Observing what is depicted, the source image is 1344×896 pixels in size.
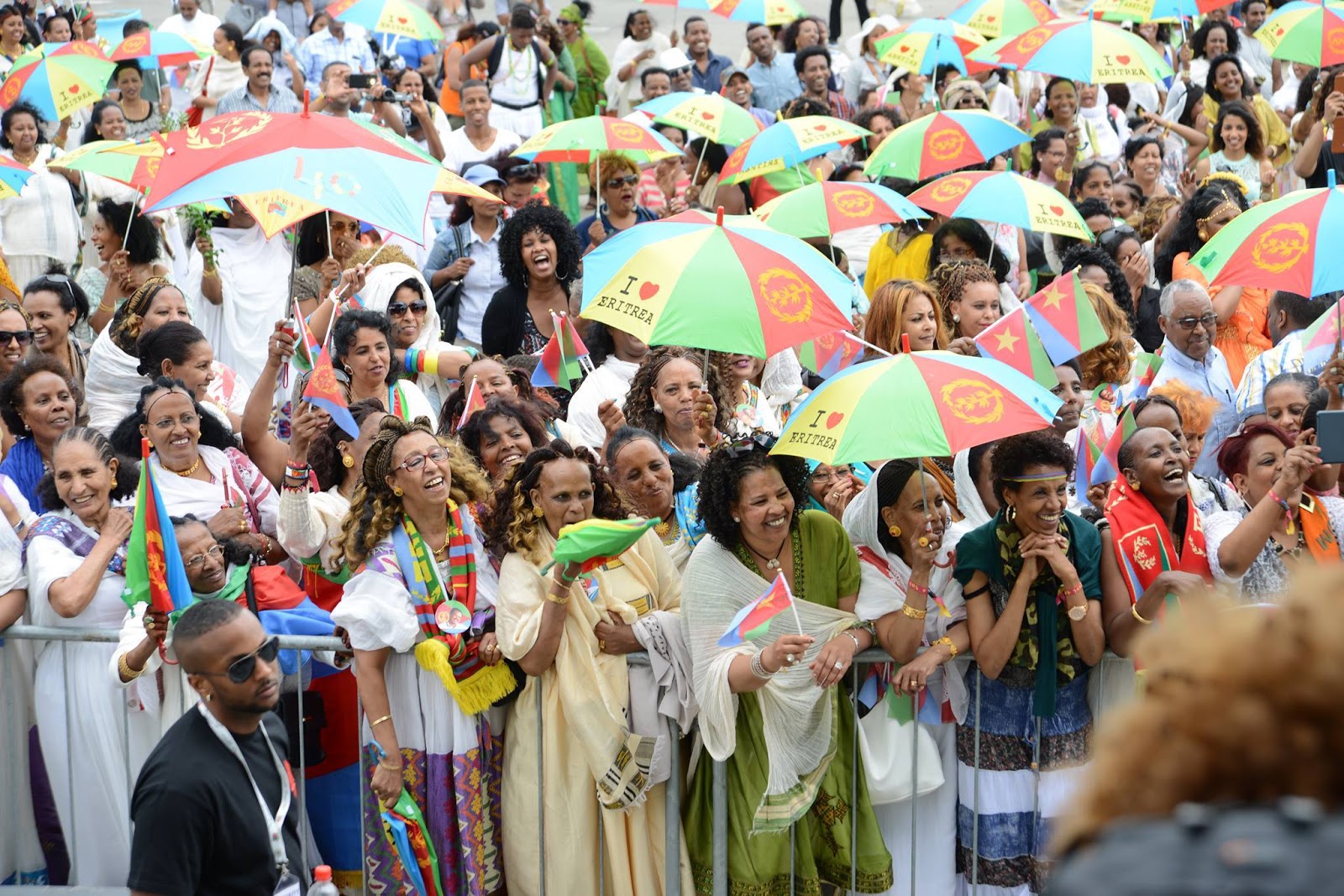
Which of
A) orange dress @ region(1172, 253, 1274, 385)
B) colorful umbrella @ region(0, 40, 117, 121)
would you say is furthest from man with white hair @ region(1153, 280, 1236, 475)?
colorful umbrella @ region(0, 40, 117, 121)

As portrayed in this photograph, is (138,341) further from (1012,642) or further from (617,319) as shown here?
(1012,642)

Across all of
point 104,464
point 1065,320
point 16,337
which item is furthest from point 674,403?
point 16,337

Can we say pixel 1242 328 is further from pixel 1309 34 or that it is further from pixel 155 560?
pixel 155 560

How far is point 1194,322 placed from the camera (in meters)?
7.45

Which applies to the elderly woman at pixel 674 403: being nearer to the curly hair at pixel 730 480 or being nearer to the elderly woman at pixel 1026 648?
the curly hair at pixel 730 480

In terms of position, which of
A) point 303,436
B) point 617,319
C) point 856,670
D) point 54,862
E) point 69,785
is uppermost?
point 617,319

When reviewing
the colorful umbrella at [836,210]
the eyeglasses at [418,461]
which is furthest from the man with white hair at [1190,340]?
the eyeglasses at [418,461]

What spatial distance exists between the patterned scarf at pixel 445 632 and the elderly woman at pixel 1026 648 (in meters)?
1.54

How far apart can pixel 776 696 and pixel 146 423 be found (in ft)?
9.15

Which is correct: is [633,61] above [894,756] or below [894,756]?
above

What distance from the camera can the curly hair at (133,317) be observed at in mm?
7410

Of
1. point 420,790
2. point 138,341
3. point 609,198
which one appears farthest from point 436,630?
point 609,198

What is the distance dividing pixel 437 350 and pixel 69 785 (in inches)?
119

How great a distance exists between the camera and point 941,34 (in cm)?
1327
